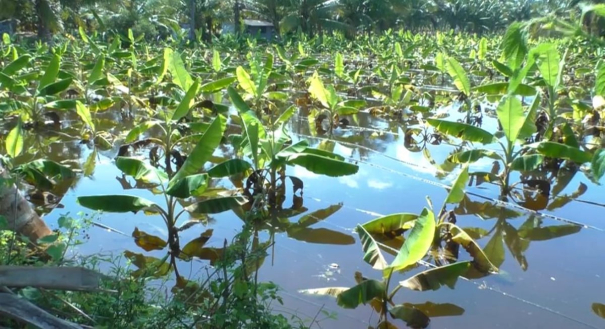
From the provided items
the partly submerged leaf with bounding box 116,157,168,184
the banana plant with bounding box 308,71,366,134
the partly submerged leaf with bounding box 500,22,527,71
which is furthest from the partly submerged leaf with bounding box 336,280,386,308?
the banana plant with bounding box 308,71,366,134

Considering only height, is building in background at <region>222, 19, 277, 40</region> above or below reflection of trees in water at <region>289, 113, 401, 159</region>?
below

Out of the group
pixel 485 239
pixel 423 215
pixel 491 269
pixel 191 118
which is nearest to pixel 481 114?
pixel 191 118

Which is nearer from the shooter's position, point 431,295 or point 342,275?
point 431,295

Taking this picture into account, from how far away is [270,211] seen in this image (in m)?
5.88

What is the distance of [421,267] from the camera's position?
4.66 metres

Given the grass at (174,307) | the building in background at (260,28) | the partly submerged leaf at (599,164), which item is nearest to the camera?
the grass at (174,307)

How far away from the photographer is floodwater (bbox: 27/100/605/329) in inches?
160

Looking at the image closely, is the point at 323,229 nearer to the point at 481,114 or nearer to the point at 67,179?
the point at 67,179

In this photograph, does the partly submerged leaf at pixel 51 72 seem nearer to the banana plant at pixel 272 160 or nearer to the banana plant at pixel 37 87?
the banana plant at pixel 37 87

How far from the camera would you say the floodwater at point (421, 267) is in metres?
4.07

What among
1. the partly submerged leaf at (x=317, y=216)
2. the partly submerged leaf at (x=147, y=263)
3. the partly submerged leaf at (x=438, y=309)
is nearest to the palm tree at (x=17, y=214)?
the partly submerged leaf at (x=147, y=263)

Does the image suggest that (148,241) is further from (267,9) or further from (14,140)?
(267,9)

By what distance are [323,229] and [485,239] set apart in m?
1.40

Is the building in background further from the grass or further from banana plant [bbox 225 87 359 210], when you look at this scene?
the grass
